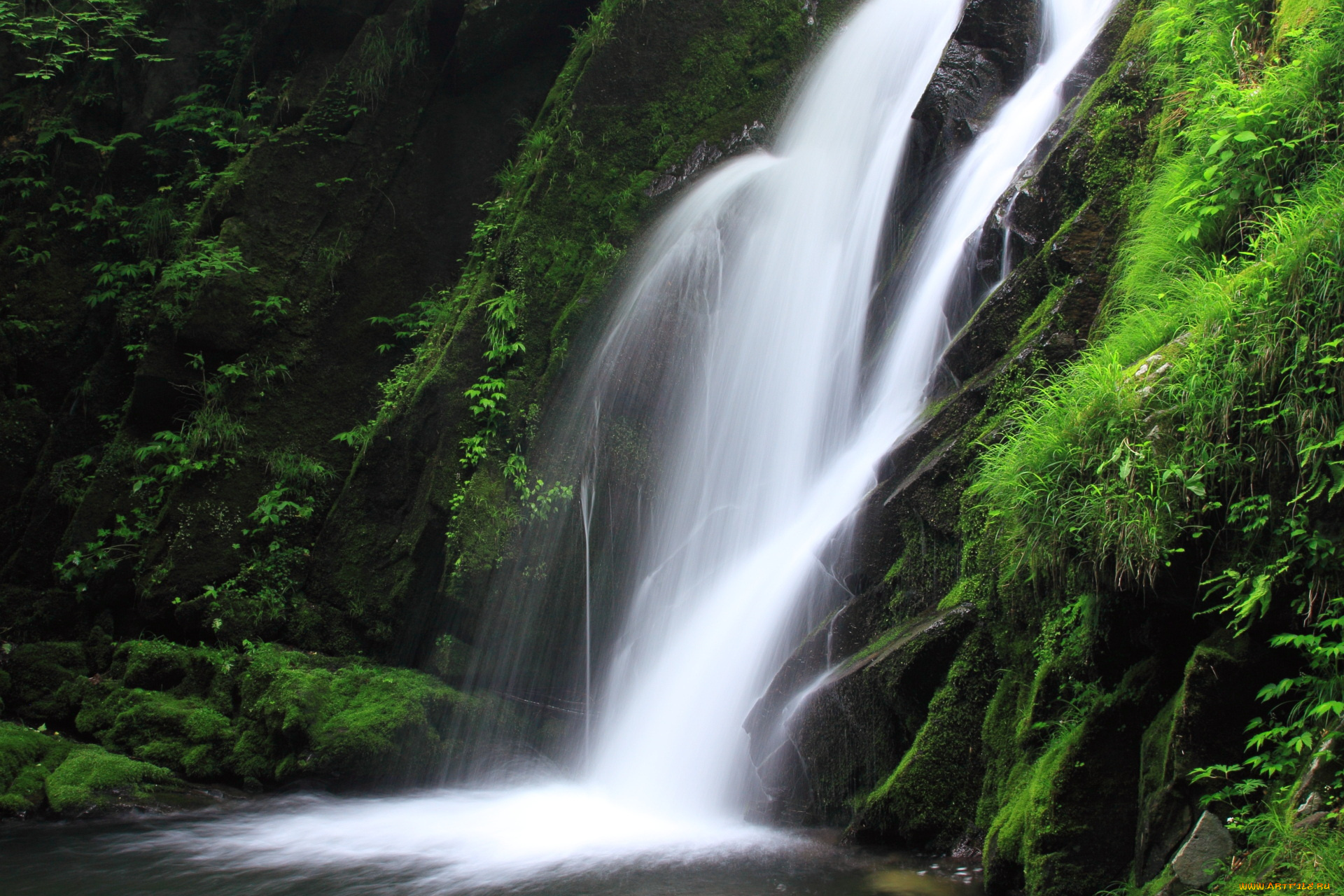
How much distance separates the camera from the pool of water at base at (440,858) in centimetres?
456

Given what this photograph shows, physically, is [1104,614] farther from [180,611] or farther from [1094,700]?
[180,611]

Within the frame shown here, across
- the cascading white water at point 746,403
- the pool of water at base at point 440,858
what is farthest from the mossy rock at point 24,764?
the cascading white water at point 746,403

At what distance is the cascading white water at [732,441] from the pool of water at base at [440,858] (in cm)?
4

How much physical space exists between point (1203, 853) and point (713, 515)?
4975mm

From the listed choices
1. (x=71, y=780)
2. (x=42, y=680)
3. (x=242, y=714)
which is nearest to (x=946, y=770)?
(x=242, y=714)

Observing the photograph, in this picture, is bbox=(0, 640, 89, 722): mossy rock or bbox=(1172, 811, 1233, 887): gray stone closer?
bbox=(1172, 811, 1233, 887): gray stone

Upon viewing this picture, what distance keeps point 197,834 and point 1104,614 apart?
20.6ft

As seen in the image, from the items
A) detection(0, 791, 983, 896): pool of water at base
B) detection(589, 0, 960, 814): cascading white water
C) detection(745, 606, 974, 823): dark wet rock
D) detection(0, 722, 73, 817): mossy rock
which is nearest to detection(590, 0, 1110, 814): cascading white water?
detection(589, 0, 960, 814): cascading white water

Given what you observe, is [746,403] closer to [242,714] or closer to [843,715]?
[843,715]

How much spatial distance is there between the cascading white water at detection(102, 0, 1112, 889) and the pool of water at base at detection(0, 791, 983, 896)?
40 millimetres

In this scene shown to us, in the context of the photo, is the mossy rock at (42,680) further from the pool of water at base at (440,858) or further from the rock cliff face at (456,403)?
the pool of water at base at (440,858)

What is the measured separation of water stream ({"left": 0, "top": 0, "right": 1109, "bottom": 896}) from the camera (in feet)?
17.2

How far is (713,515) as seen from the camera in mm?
7730

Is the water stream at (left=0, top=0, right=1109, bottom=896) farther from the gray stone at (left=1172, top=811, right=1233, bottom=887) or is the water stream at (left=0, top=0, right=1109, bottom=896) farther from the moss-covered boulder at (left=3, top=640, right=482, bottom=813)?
the gray stone at (left=1172, top=811, right=1233, bottom=887)
